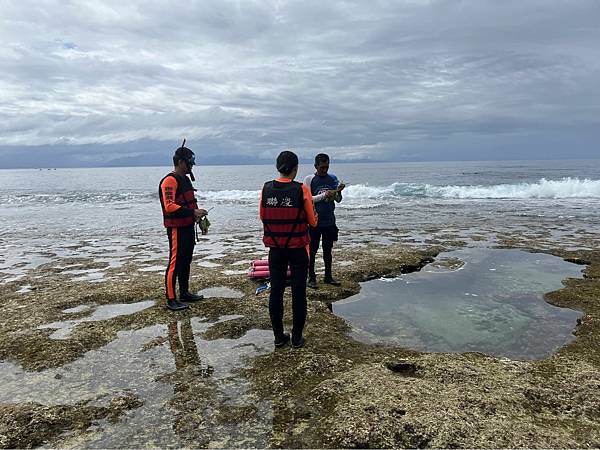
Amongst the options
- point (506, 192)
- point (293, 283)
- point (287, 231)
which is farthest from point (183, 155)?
point (506, 192)

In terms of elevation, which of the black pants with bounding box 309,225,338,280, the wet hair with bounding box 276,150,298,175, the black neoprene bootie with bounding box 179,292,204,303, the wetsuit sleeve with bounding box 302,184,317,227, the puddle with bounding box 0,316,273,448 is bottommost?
the puddle with bounding box 0,316,273,448

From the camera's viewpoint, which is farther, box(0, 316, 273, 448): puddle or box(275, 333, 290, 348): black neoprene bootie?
box(275, 333, 290, 348): black neoprene bootie

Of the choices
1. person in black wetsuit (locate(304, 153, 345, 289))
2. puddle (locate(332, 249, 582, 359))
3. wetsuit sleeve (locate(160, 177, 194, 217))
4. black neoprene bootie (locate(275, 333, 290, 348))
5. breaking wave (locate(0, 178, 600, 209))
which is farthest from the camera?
breaking wave (locate(0, 178, 600, 209))

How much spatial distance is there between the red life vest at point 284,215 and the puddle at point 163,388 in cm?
154

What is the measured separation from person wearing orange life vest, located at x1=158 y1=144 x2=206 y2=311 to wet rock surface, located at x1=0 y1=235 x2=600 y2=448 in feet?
2.19

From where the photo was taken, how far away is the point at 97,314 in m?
7.45

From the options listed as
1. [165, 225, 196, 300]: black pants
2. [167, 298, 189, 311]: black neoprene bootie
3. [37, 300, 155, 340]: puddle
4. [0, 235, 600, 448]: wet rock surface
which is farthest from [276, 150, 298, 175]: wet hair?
[37, 300, 155, 340]: puddle

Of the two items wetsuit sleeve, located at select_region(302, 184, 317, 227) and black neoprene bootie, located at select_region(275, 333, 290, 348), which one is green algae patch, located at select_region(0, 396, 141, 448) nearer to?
black neoprene bootie, located at select_region(275, 333, 290, 348)

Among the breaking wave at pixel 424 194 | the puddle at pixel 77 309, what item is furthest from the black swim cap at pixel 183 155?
the breaking wave at pixel 424 194

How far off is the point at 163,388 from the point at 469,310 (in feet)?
17.9

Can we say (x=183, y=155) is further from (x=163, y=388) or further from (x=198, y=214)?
(x=163, y=388)

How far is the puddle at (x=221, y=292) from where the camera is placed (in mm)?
8391

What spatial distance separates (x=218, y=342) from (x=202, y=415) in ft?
6.35

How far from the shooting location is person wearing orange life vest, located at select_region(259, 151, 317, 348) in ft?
18.1
